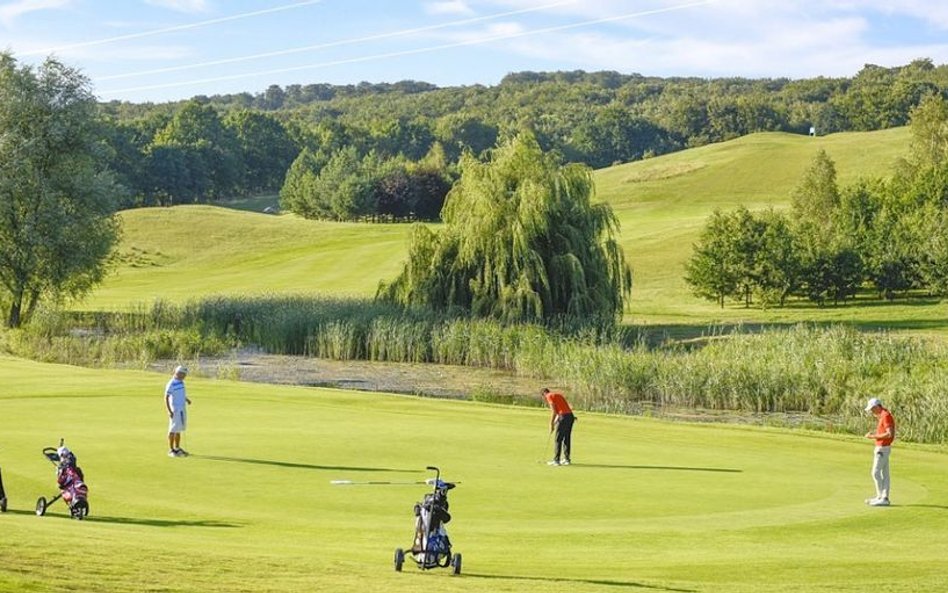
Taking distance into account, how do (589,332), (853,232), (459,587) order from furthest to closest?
(853,232), (589,332), (459,587)

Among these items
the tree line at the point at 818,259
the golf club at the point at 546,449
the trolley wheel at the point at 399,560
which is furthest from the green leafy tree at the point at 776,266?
the trolley wheel at the point at 399,560

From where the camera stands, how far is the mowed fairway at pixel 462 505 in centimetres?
1541

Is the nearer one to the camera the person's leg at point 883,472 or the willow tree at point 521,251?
the person's leg at point 883,472

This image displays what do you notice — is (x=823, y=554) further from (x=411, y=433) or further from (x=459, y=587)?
(x=411, y=433)

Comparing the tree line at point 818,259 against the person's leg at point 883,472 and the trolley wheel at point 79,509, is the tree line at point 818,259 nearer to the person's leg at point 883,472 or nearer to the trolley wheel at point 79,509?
the person's leg at point 883,472

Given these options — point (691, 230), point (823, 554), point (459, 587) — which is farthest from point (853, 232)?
point (459, 587)

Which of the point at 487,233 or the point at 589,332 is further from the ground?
the point at 487,233

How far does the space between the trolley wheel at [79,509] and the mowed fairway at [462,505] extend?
22 cm

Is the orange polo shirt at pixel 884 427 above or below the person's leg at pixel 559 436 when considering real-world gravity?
above

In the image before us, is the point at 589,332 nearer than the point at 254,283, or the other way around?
the point at 589,332

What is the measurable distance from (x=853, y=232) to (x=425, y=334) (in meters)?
29.8

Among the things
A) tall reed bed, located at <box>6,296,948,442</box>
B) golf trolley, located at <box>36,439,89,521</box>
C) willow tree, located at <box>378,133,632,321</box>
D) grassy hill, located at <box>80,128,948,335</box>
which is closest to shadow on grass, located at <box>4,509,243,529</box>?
golf trolley, located at <box>36,439,89,521</box>

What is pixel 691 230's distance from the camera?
293ft

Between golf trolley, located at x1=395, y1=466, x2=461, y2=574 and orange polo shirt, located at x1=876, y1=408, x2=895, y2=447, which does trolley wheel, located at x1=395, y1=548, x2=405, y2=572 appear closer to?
golf trolley, located at x1=395, y1=466, x2=461, y2=574
